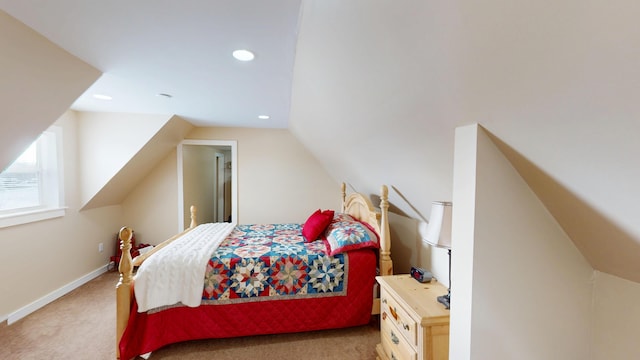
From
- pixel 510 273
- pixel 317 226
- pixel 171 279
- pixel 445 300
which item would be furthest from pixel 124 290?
pixel 510 273

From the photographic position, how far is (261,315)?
7.02 feet

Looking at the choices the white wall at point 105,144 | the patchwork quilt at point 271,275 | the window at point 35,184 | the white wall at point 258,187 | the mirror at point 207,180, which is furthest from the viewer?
the mirror at point 207,180

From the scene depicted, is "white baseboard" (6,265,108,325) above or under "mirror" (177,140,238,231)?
under

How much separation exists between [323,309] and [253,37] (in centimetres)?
210

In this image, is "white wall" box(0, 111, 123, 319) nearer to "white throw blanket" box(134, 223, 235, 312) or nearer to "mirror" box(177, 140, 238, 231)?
"mirror" box(177, 140, 238, 231)

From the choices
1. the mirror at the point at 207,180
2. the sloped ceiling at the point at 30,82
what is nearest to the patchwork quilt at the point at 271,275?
the sloped ceiling at the point at 30,82

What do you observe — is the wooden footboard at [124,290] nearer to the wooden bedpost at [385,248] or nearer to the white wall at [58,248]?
the white wall at [58,248]

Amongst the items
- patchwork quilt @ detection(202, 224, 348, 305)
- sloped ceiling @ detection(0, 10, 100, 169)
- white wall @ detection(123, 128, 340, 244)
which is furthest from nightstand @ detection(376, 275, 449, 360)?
white wall @ detection(123, 128, 340, 244)

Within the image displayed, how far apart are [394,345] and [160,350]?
1812 mm

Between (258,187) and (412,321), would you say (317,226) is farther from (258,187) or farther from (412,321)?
(258,187)

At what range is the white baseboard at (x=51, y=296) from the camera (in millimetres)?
2391

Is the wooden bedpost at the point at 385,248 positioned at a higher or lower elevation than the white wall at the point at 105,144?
lower

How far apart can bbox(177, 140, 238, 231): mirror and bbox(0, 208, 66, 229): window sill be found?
4.71 ft

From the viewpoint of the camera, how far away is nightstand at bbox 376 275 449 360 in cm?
136
